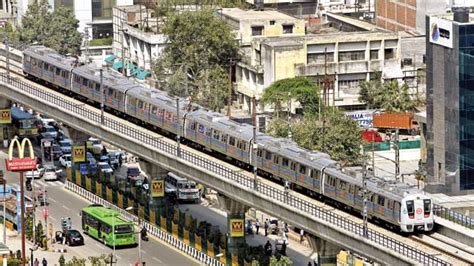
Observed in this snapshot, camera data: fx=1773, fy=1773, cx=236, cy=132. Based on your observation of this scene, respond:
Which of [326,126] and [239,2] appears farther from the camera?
[239,2]

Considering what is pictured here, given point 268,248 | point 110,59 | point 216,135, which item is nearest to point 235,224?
point 268,248

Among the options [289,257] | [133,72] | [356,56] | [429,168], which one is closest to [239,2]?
[133,72]

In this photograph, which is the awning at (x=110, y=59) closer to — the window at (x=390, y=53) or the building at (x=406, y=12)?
the building at (x=406, y=12)

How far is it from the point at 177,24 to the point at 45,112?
25.5m

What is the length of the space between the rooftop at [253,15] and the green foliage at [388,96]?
59.4 ft

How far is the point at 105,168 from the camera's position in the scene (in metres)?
153

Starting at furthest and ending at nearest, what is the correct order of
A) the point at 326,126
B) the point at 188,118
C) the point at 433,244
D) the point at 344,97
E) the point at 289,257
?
the point at 344,97 < the point at 326,126 < the point at 188,118 < the point at 289,257 < the point at 433,244

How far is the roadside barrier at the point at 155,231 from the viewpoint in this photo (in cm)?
12569

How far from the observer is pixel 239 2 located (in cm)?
19775

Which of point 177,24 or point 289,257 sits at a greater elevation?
point 177,24

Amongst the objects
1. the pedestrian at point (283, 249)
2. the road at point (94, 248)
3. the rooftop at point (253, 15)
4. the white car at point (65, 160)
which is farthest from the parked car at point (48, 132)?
the pedestrian at point (283, 249)

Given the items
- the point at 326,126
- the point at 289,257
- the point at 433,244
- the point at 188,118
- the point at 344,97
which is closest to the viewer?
the point at 433,244

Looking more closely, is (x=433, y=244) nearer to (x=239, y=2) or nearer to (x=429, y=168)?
(x=429, y=168)

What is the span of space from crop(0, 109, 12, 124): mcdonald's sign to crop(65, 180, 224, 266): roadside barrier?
16.7 meters
